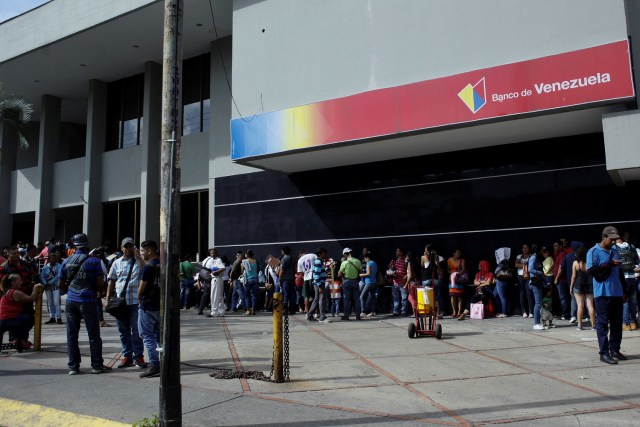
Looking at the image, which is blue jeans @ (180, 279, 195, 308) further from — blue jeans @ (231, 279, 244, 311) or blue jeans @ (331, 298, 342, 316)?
blue jeans @ (331, 298, 342, 316)

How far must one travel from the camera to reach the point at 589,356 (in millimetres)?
8367

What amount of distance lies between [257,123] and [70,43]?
10.9 metres

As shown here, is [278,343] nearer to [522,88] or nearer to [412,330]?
[412,330]

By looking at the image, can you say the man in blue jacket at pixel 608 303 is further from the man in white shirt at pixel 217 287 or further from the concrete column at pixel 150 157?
the concrete column at pixel 150 157

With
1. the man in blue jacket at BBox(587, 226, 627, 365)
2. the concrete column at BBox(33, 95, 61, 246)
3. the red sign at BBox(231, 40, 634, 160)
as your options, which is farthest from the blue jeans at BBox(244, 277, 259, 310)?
the concrete column at BBox(33, 95, 61, 246)

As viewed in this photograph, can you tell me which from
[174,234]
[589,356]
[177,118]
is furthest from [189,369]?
[589,356]

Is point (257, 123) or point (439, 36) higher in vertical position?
point (439, 36)

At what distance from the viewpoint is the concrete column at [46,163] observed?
2672cm

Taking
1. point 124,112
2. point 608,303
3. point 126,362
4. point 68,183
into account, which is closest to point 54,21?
point 124,112

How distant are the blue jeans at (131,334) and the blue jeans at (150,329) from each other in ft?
1.65

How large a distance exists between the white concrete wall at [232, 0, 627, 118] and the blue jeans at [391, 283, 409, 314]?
5.44 meters

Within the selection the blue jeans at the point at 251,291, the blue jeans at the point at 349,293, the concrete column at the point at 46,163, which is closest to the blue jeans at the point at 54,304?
the blue jeans at the point at 251,291

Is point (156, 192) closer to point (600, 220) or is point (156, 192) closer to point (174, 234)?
point (600, 220)

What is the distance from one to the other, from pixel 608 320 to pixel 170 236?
649cm
